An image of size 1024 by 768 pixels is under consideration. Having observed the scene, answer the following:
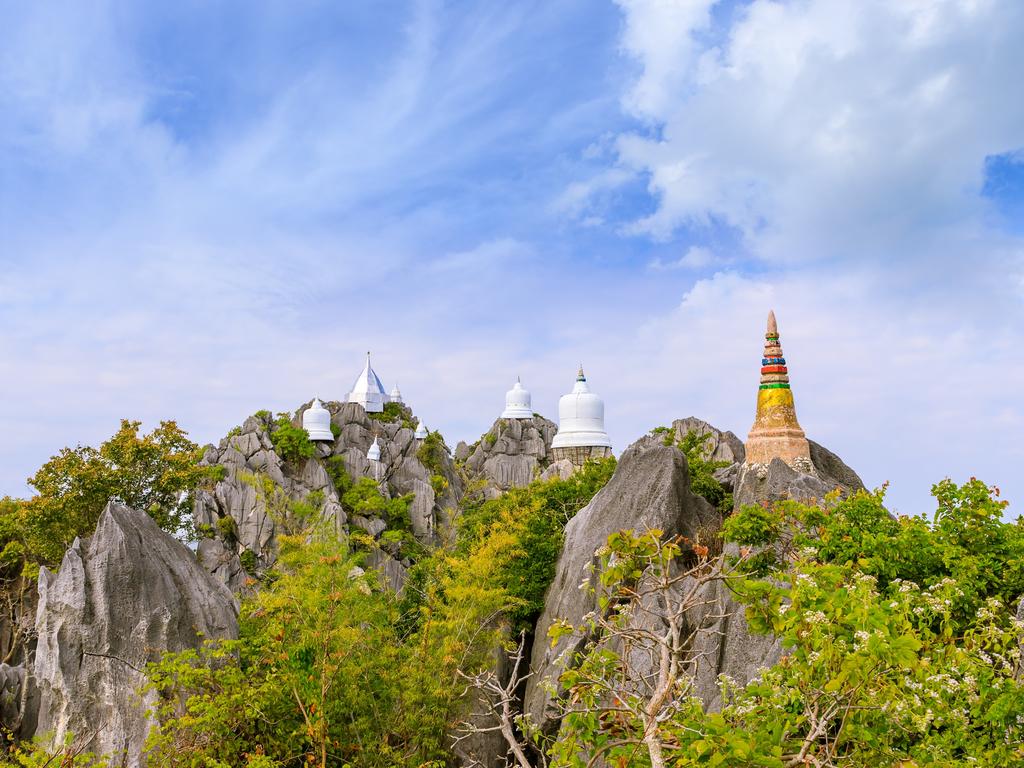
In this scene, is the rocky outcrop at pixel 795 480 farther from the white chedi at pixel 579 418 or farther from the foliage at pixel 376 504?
the foliage at pixel 376 504

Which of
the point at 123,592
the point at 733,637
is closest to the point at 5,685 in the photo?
the point at 123,592

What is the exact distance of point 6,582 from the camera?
27094mm

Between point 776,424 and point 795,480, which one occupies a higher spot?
point 776,424

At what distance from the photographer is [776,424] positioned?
711 inches

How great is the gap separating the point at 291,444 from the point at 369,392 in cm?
1300

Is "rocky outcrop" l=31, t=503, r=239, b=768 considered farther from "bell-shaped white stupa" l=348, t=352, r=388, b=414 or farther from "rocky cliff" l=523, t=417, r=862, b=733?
"bell-shaped white stupa" l=348, t=352, r=388, b=414

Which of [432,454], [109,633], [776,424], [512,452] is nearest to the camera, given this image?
[109,633]

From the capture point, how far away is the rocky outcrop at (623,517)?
16875 mm

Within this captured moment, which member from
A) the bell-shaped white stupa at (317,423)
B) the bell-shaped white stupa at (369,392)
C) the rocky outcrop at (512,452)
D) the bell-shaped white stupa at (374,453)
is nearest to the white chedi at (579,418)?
the rocky outcrop at (512,452)

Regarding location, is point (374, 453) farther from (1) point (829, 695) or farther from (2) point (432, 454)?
(1) point (829, 695)

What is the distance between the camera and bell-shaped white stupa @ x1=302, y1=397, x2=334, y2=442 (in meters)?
40.5

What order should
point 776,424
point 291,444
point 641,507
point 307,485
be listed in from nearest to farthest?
point 641,507, point 776,424, point 307,485, point 291,444

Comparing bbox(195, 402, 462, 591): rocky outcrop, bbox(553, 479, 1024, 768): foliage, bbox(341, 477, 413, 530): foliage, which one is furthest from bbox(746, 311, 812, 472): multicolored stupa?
bbox(341, 477, 413, 530): foliage

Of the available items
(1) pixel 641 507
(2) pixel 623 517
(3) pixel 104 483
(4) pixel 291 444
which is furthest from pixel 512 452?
(1) pixel 641 507
